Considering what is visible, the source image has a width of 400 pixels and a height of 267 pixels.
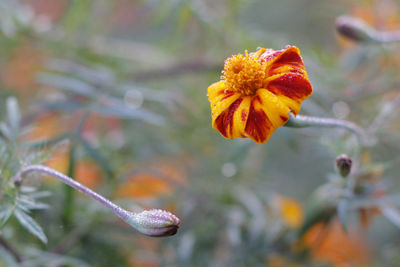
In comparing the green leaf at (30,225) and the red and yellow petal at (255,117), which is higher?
the red and yellow petal at (255,117)

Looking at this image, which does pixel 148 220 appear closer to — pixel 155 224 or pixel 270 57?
pixel 155 224

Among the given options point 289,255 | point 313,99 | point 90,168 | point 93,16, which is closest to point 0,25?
point 93,16

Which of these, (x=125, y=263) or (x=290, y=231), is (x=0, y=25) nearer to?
(x=125, y=263)

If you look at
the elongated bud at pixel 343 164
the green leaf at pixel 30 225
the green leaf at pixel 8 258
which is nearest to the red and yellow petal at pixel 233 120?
the elongated bud at pixel 343 164

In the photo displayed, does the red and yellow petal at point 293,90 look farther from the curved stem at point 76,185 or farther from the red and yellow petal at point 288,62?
the curved stem at point 76,185

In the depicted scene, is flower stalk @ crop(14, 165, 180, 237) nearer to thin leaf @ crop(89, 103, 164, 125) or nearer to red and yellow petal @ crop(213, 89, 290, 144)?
red and yellow petal @ crop(213, 89, 290, 144)

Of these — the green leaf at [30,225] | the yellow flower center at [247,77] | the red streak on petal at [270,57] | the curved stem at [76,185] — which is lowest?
the green leaf at [30,225]

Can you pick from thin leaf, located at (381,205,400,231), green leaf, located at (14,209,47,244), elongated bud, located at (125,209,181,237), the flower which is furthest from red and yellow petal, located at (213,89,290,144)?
thin leaf, located at (381,205,400,231)

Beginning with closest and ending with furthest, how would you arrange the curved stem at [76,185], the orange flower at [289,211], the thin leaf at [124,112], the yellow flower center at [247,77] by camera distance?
the curved stem at [76,185] < the yellow flower center at [247,77] < the thin leaf at [124,112] < the orange flower at [289,211]

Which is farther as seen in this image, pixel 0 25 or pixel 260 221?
pixel 0 25
